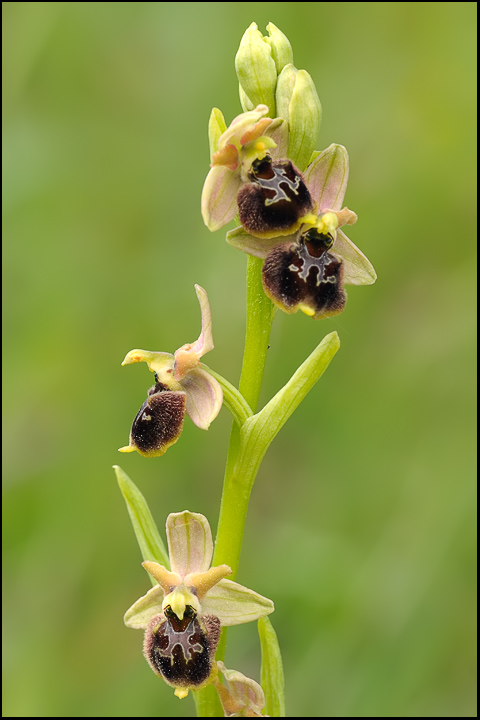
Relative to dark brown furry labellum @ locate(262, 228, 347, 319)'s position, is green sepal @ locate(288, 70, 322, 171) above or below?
above

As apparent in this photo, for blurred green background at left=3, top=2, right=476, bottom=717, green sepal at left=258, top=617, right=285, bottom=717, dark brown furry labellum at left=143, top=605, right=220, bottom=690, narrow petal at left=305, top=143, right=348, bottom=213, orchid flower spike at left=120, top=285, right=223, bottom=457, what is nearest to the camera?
dark brown furry labellum at left=143, top=605, right=220, bottom=690

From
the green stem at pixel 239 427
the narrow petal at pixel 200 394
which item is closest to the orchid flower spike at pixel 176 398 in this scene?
the narrow petal at pixel 200 394

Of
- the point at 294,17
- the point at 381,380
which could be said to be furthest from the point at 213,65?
the point at 381,380

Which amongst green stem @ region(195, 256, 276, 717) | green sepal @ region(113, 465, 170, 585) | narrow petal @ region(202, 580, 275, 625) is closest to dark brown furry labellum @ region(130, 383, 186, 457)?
green stem @ region(195, 256, 276, 717)

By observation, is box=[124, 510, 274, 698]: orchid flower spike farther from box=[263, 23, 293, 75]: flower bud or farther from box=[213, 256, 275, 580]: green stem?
box=[263, 23, 293, 75]: flower bud

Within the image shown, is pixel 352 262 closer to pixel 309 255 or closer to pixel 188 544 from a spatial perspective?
pixel 309 255

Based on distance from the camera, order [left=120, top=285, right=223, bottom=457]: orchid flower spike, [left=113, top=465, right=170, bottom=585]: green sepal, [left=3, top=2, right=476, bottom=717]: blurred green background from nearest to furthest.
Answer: [left=120, top=285, right=223, bottom=457]: orchid flower spike, [left=113, top=465, right=170, bottom=585]: green sepal, [left=3, top=2, right=476, bottom=717]: blurred green background
